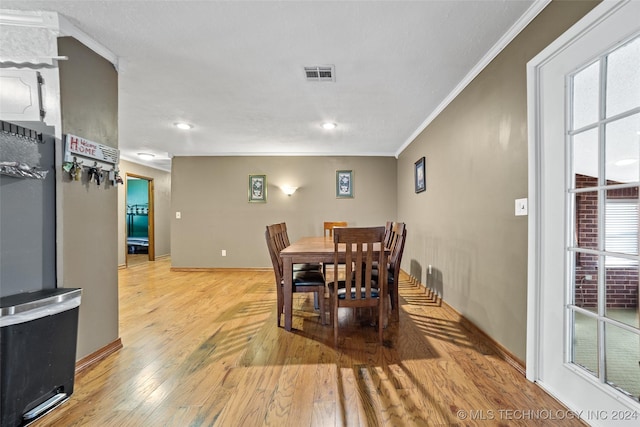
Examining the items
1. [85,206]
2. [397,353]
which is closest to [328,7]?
[85,206]

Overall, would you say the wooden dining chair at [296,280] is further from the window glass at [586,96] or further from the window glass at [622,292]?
the window glass at [586,96]

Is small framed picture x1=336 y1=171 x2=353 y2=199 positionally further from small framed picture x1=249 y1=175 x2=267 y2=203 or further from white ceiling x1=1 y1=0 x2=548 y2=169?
white ceiling x1=1 y1=0 x2=548 y2=169

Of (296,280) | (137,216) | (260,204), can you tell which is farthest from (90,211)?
(137,216)

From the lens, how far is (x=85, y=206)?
1893 millimetres

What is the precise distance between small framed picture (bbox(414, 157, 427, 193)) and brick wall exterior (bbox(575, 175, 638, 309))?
2293mm

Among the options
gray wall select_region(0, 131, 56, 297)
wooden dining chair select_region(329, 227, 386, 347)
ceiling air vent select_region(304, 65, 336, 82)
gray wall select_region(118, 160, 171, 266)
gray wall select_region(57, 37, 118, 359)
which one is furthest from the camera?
gray wall select_region(118, 160, 171, 266)

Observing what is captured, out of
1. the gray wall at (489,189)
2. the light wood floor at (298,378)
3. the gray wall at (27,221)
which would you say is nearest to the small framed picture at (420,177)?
the gray wall at (489,189)

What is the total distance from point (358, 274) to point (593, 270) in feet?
4.27

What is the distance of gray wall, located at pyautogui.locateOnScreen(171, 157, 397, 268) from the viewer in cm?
536

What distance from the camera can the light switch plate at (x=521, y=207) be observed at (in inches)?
68.9

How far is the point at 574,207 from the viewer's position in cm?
147

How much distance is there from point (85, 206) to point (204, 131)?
2370 millimetres

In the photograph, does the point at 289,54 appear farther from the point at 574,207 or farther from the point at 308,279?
the point at 574,207

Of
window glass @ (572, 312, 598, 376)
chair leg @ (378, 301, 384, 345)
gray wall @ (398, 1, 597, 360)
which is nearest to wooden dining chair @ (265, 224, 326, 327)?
chair leg @ (378, 301, 384, 345)
